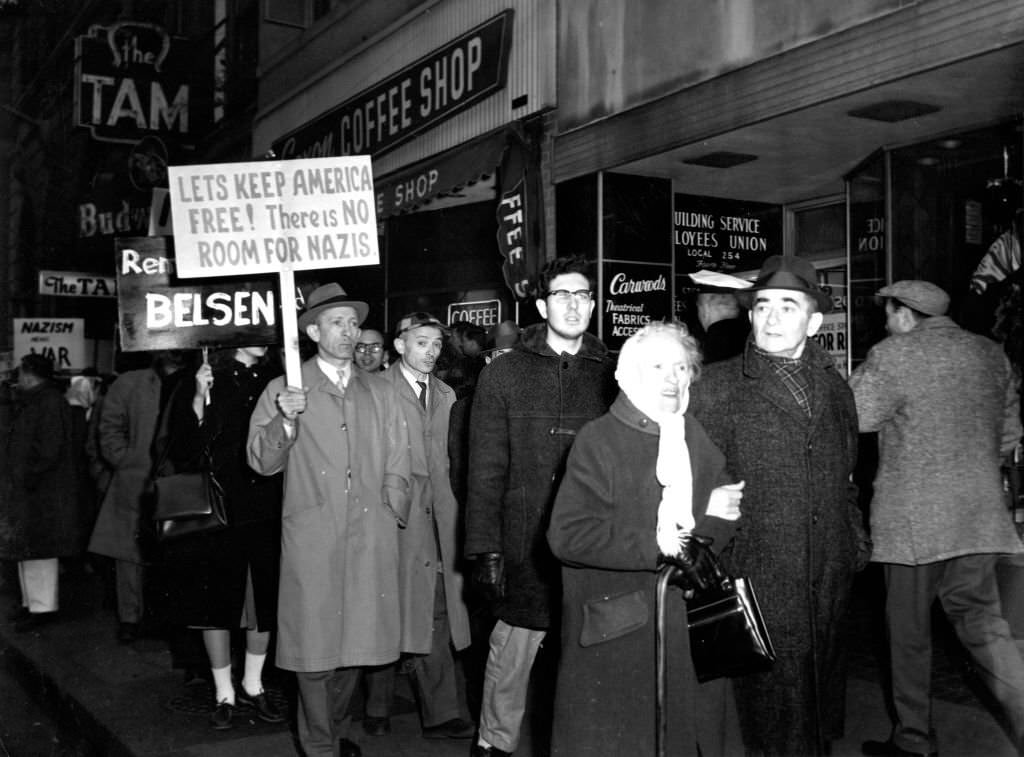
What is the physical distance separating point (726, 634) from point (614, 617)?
352 millimetres

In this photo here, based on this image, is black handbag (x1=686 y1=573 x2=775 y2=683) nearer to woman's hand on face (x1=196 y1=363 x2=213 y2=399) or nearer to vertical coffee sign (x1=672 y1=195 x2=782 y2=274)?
woman's hand on face (x1=196 y1=363 x2=213 y2=399)

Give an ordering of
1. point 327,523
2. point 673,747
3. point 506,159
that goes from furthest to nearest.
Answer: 1. point 506,159
2. point 327,523
3. point 673,747

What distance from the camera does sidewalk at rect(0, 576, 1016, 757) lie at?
5.63 metres

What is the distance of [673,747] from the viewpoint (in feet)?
11.7

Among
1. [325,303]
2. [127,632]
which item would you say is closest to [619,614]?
[325,303]

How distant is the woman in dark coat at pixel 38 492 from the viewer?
941cm

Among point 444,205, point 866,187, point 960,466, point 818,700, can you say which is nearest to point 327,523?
point 818,700

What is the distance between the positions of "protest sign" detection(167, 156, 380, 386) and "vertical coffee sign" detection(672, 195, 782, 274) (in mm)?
5399

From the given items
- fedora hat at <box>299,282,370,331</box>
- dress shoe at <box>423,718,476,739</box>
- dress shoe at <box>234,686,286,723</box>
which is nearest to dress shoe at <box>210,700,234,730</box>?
dress shoe at <box>234,686,286,723</box>

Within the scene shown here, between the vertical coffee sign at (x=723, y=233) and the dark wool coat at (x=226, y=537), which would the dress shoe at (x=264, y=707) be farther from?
the vertical coffee sign at (x=723, y=233)

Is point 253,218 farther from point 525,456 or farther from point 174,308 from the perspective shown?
point 525,456

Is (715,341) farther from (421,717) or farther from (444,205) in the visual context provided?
(444,205)

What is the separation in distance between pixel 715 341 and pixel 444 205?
8243 millimetres

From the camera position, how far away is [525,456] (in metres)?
5.01
